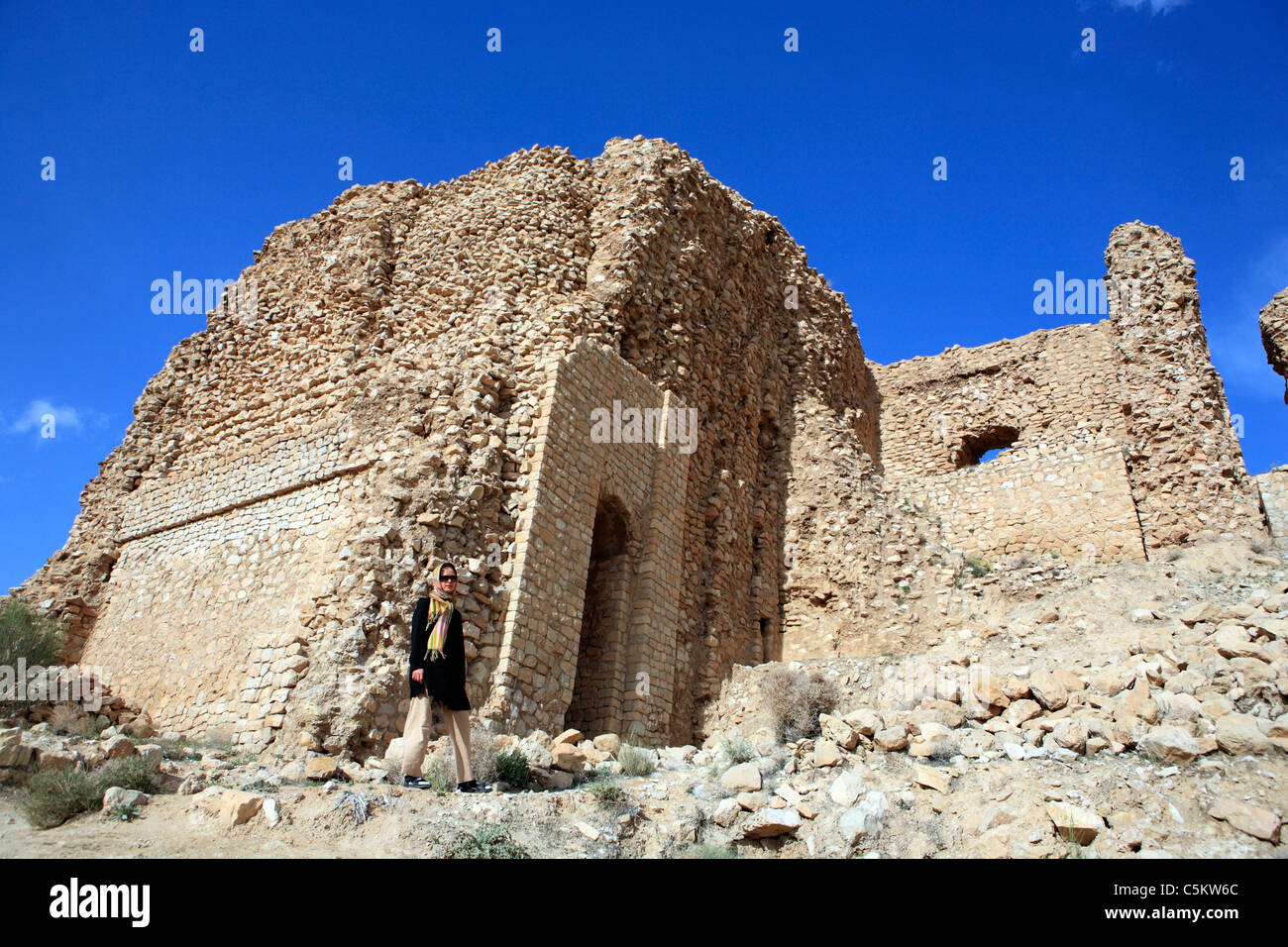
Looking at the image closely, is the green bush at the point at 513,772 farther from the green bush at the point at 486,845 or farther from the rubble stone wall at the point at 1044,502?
the rubble stone wall at the point at 1044,502

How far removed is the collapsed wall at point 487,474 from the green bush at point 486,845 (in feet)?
9.01

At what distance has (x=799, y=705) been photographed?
25.4ft

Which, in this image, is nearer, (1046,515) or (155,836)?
(155,836)

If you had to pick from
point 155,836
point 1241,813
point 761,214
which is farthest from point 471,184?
point 1241,813

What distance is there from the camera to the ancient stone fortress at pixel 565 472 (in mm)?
8758

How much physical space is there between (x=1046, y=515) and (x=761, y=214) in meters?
8.16

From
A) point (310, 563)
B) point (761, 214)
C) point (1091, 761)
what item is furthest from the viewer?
point (761, 214)

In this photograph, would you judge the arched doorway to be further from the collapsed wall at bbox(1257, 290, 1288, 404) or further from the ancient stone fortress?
the collapsed wall at bbox(1257, 290, 1288, 404)

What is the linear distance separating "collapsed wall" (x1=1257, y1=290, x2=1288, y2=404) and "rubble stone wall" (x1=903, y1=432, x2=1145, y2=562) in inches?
144

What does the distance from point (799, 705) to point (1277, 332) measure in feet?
45.1

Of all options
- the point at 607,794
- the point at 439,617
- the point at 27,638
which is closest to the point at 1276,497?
the point at 607,794

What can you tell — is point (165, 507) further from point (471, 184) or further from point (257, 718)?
point (471, 184)

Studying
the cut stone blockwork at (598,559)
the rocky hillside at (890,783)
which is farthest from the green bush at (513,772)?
the cut stone blockwork at (598,559)
